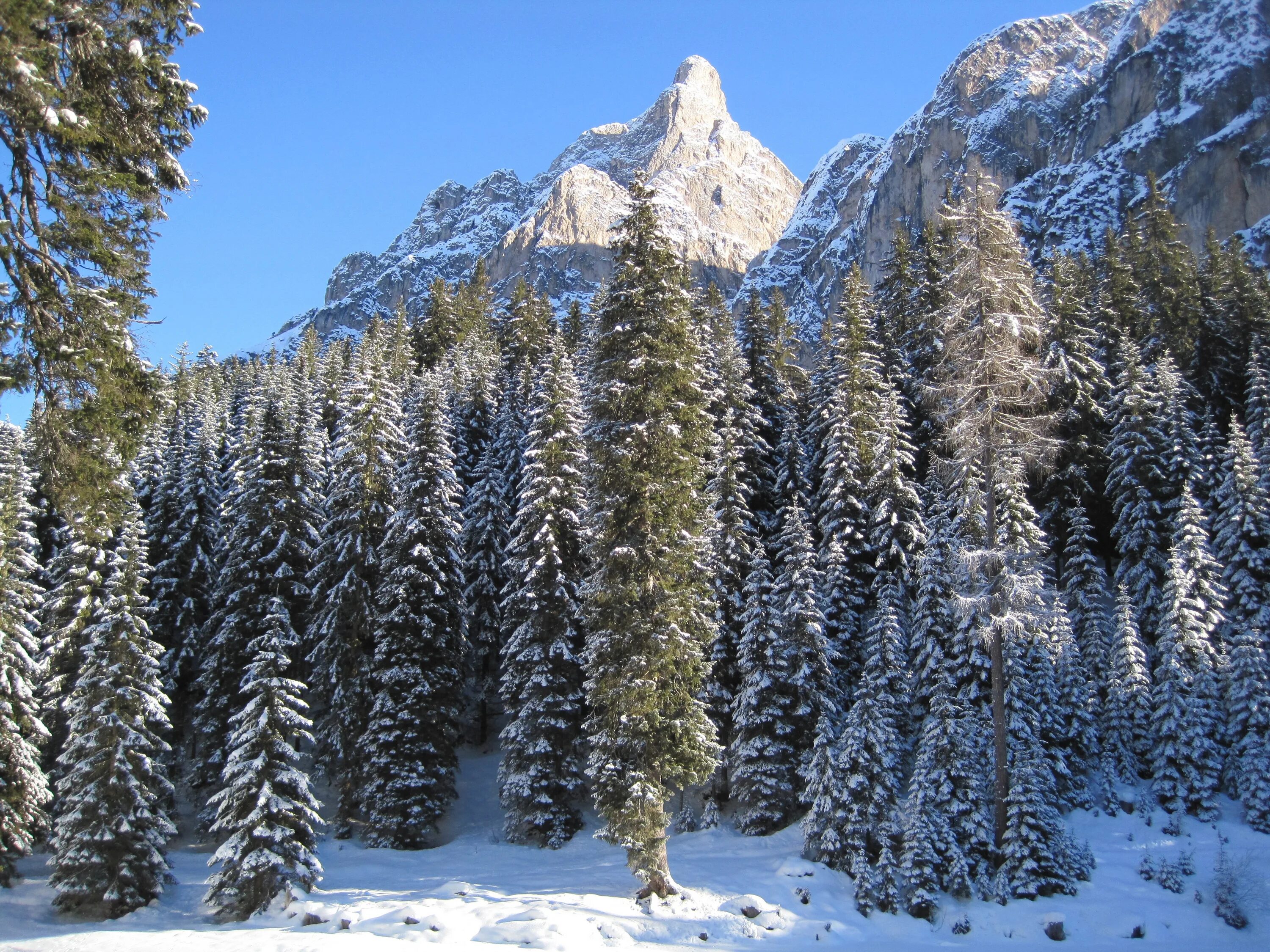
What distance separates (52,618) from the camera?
1056 inches

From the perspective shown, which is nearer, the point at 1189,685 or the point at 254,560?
the point at 1189,685

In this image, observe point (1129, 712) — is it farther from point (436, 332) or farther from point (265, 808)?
point (436, 332)

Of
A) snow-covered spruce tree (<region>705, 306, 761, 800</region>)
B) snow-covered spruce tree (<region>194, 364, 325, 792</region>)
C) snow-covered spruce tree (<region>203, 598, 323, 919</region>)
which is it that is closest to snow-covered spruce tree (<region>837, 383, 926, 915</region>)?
snow-covered spruce tree (<region>705, 306, 761, 800</region>)

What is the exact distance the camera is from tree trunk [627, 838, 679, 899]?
58.3 feet

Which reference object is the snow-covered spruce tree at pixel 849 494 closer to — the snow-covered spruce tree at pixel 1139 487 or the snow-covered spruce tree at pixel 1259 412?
the snow-covered spruce tree at pixel 1139 487

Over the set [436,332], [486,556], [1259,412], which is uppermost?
[436,332]

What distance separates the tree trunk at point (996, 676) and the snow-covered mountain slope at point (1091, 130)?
251 feet

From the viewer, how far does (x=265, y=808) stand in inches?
775

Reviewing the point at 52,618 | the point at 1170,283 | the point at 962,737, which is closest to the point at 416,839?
the point at 52,618

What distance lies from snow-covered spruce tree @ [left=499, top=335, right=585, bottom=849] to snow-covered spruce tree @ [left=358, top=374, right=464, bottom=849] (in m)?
2.41

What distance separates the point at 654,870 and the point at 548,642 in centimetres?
1171

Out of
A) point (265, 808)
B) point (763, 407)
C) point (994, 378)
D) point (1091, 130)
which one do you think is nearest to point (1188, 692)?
point (994, 378)

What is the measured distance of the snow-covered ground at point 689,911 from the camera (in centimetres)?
1636

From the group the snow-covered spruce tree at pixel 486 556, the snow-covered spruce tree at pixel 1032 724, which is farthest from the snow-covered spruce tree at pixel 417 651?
the snow-covered spruce tree at pixel 1032 724
